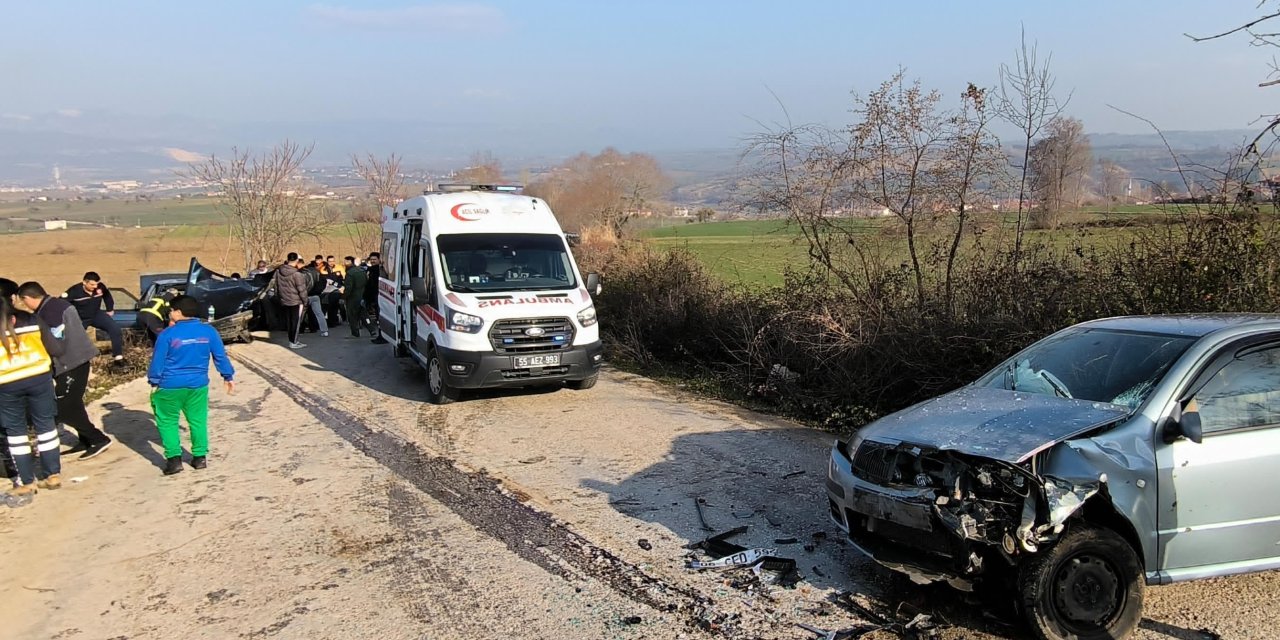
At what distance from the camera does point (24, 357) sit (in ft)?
21.6

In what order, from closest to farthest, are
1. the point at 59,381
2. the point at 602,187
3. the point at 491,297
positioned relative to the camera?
1. the point at 59,381
2. the point at 491,297
3. the point at 602,187

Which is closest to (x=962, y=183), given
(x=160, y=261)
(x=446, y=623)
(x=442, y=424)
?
(x=442, y=424)

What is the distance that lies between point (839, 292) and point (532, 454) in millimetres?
4927

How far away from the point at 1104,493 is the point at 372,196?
1301 inches

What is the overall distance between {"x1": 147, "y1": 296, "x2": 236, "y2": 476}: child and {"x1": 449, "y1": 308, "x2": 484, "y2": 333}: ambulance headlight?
273cm

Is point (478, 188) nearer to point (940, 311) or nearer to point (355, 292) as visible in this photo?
point (355, 292)

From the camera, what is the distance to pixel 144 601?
4.64 m

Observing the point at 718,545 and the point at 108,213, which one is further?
the point at 108,213

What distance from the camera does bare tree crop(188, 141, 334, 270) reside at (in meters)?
27.0

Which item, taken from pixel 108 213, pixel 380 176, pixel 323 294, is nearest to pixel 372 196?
pixel 380 176

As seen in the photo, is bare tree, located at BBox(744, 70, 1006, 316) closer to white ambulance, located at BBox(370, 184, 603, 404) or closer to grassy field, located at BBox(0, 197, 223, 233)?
white ambulance, located at BBox(370, 184, 603, 404)

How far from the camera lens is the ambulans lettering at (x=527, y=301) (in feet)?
31.8

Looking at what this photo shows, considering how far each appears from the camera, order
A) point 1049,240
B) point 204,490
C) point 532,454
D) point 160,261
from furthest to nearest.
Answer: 1. point 160,261
2. point 1049,240
3. point 532,454
4. point 204,490

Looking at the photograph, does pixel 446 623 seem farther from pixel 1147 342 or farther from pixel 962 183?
pixel 962 183
